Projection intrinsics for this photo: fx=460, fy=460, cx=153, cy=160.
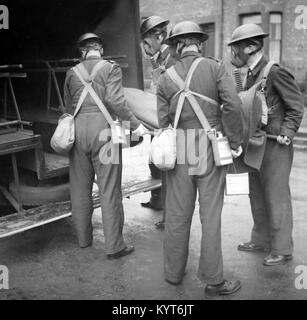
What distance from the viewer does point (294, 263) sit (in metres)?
3.71

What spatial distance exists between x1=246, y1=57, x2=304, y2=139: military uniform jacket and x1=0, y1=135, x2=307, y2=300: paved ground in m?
1.11

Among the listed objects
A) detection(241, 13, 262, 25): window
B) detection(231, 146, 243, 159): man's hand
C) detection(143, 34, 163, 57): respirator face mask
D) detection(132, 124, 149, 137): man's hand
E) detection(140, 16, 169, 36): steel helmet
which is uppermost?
detection(241, 13, 262, 25): window

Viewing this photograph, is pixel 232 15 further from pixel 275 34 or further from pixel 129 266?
pixel 129 266

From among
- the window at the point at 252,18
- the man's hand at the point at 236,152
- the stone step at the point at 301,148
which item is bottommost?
the stone step at the point at 301,148

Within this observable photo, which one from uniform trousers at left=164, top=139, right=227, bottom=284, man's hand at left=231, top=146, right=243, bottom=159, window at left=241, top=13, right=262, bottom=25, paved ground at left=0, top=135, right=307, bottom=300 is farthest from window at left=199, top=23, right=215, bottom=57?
uniform trousers at left=164, top=139, right=227, bottom=284

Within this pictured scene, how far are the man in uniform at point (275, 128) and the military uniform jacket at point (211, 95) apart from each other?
1.61 ft

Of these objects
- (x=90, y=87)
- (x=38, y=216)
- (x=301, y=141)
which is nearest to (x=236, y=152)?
(x=90, y=87)

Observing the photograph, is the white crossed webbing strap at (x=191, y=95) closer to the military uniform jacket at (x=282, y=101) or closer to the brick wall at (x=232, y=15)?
the military uniform jacket at (x=282, y=101)

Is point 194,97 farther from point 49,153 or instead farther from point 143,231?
point 49,153

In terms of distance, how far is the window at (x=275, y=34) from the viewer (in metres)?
16.1

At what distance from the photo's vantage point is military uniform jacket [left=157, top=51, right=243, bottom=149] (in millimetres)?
3070

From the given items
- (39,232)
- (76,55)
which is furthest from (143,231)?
(76,55)

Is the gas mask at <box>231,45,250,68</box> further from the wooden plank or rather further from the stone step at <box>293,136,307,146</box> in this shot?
the stone step at <box>293,136,307,146</box>

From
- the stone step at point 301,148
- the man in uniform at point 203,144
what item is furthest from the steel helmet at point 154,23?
the stone step at point 301,148
